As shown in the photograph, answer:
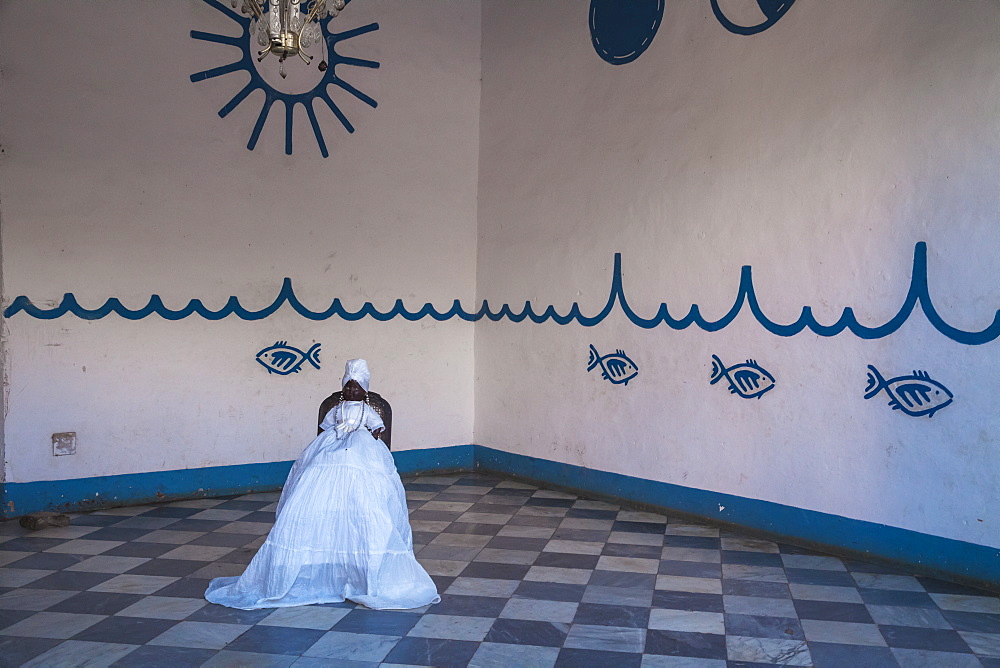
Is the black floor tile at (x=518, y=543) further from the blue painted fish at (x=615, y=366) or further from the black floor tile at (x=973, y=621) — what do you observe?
the black floor tile at (x=973, y=621)

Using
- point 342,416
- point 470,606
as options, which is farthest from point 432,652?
point 342,416

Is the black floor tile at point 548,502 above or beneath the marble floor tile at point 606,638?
beneath

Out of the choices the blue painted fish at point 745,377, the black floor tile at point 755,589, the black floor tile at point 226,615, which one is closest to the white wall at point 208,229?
the black floor tile at point 226,615

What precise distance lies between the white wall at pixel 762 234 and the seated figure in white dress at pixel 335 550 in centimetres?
242

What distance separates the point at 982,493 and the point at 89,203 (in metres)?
5.78

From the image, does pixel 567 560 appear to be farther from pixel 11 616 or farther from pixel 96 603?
pixel 11 616

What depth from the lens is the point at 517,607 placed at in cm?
401

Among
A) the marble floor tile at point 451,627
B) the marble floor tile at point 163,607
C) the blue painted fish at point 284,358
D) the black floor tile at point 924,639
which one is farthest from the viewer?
the blue painted fish at point 284,358

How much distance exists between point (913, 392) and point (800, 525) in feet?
3.52

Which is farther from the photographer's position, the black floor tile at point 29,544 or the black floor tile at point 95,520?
the black floor tile at point 95,520

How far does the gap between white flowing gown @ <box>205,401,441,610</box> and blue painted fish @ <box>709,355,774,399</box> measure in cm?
239

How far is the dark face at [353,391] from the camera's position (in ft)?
14.0

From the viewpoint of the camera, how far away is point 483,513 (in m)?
5.94

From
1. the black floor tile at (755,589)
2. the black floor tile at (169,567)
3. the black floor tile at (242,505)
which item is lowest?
the black floor tile at (242,505)
